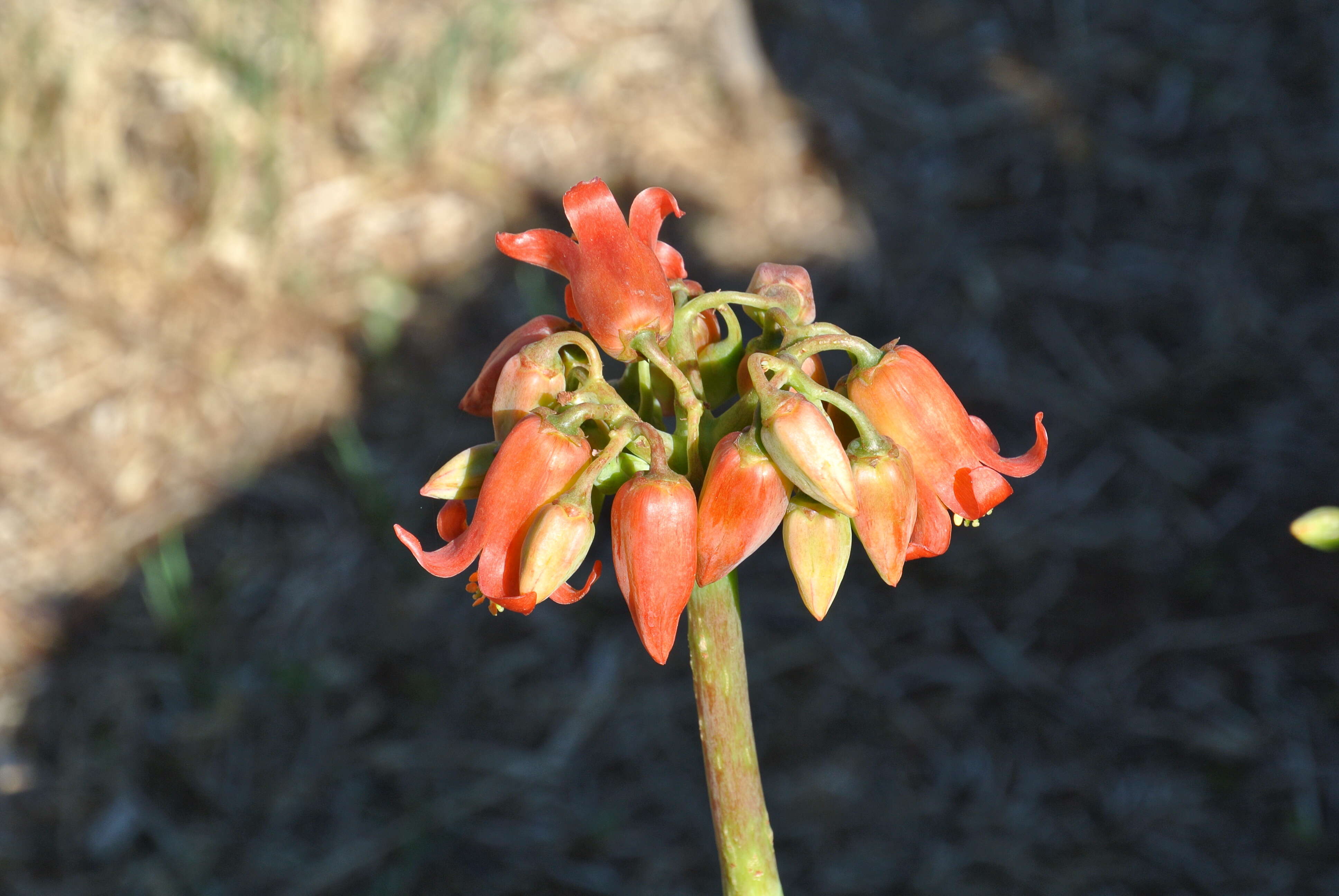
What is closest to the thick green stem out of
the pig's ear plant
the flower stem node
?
the pig's ear plant

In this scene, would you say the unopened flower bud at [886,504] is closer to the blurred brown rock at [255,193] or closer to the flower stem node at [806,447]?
the flower stem node at [806,447]

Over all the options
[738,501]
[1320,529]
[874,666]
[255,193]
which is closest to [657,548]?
[738,501]

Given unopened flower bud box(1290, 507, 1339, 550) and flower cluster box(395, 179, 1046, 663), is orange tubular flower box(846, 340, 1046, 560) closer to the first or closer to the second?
flower cluster box(395, 179, 1046, 663)

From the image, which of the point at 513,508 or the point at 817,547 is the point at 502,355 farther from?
the point at 817,547

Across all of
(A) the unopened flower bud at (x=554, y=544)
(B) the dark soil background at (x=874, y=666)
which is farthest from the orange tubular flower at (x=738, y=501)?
(B) the dark soil background at (x=874, y=666)

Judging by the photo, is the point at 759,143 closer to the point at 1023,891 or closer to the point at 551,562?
the point at 1023,891
